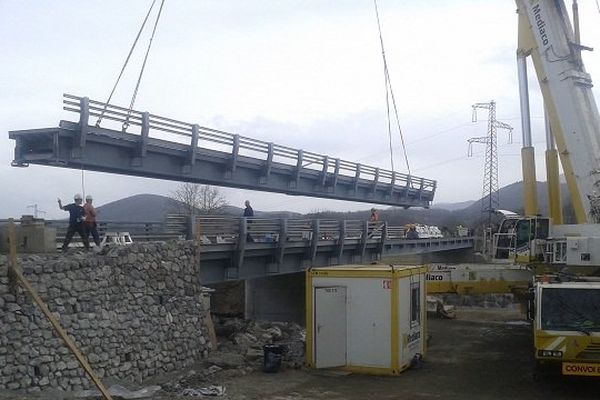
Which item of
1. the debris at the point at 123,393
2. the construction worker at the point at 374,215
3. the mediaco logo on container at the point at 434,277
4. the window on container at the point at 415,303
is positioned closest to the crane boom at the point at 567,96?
the mediaco logo on container at the point at 434,277

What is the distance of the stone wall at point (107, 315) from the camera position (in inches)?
544

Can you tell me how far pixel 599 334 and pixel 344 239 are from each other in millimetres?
14756

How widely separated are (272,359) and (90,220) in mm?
5551

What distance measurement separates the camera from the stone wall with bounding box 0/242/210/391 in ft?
45.3

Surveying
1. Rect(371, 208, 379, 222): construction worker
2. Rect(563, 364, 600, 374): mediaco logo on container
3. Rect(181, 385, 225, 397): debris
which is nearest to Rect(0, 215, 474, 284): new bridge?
Rect(371, 208, 379, 222): construction worker

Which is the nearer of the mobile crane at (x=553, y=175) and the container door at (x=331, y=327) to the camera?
the container door at (x=331, y=327)

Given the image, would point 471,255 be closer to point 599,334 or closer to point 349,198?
point 349,198

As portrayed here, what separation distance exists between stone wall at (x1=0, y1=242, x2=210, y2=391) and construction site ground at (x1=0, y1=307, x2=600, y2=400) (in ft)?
2.20

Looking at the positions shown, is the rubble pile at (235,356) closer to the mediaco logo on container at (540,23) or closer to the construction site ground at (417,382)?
the construction site ground at (417,382)

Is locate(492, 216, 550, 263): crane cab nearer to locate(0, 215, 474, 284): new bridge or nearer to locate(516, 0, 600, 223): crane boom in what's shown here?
locate(516, 0, 600, 223): crane boom

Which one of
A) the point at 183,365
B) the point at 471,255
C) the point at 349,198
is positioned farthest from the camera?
the point at 471,255

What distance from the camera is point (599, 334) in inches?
556

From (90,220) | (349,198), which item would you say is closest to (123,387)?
(90,220)

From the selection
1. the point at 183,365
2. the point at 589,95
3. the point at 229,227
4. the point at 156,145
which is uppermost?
the point at 589,95
